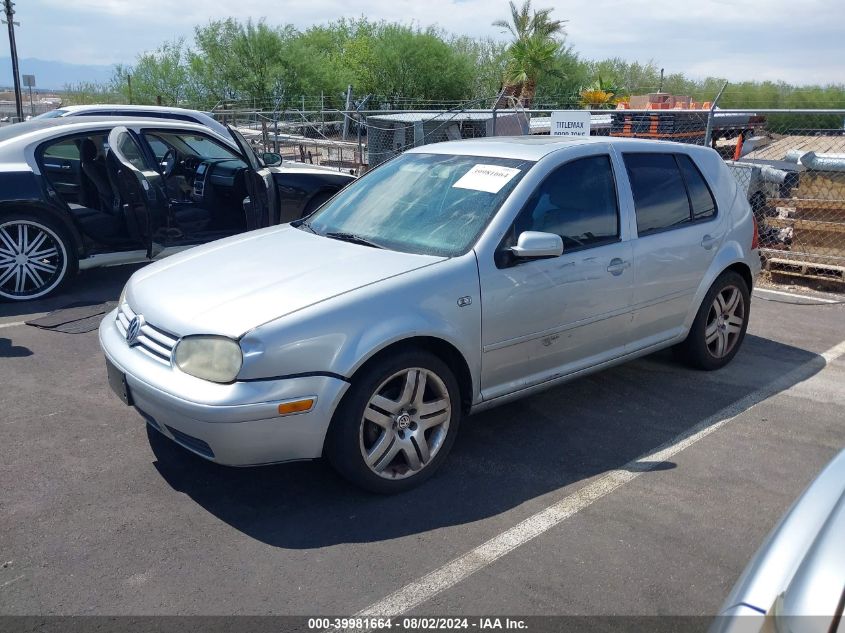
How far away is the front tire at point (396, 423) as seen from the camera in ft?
11.6

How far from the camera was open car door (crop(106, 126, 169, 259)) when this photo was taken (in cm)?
685

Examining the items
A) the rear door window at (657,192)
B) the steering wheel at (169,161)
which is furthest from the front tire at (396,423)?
the steering wheel at (169,161)

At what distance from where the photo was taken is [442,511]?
3650 millimetres

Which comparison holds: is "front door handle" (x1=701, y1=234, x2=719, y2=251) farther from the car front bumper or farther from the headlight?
the headlight

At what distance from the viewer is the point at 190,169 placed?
842 cm

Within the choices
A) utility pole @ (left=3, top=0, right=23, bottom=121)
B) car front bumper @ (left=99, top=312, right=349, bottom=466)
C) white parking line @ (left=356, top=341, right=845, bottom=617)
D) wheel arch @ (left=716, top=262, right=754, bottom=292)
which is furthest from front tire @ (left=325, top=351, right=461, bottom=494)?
utility pole @ (left=3, top=0, right=23, bottom=121)

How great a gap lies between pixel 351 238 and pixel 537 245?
3.57ft

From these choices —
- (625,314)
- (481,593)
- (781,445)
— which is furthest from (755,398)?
(481,593)

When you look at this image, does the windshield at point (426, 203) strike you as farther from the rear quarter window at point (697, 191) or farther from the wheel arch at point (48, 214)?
the wheel arch at point (48, 214)

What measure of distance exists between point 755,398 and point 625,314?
4.06 ft

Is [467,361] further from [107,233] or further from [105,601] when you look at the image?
[107,233]

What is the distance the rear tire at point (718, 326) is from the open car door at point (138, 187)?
186 inches

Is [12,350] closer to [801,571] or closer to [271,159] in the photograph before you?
[271,159]

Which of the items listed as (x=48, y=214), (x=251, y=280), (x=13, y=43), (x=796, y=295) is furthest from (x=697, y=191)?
(x=13, y=43)
